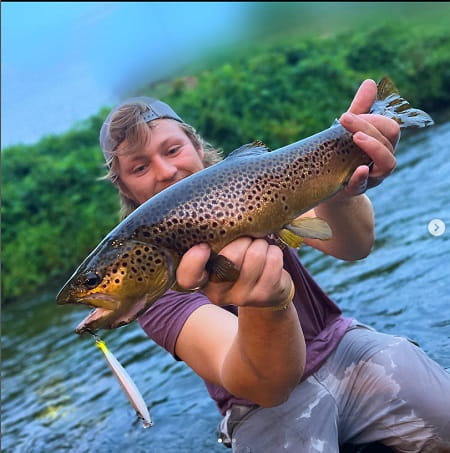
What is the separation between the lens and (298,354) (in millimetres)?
2398

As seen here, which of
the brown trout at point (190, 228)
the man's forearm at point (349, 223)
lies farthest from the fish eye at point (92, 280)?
the man's forearm at point (349, 223)

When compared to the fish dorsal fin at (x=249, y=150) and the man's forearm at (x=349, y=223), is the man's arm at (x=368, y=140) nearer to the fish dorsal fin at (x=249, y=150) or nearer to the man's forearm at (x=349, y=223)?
the man's forearm at (x=349, y=223)

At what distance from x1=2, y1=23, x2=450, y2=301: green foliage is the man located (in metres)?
12.6

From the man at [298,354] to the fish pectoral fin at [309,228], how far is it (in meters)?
0.27

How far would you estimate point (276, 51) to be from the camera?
888 inches

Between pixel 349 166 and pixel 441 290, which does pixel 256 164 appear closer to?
pixel 349 166

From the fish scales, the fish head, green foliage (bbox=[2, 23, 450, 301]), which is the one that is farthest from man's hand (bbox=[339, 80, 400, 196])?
green foliage (bbox=[2, 23, 450, 301])

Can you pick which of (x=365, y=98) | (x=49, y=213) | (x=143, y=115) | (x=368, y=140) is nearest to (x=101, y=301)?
(x=368, y=140)

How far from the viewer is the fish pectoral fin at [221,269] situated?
6.21 ft

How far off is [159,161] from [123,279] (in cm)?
133

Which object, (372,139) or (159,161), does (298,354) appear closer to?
(372,139)

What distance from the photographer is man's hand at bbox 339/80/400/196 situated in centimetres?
220

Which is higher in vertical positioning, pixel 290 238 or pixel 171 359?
pixel 290 238

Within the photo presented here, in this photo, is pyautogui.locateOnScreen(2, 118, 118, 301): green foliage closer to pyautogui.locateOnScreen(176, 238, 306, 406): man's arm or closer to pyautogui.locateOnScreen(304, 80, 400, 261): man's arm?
pyautogui.locateOnScreen(176, 238, 306, 406): man's arm
